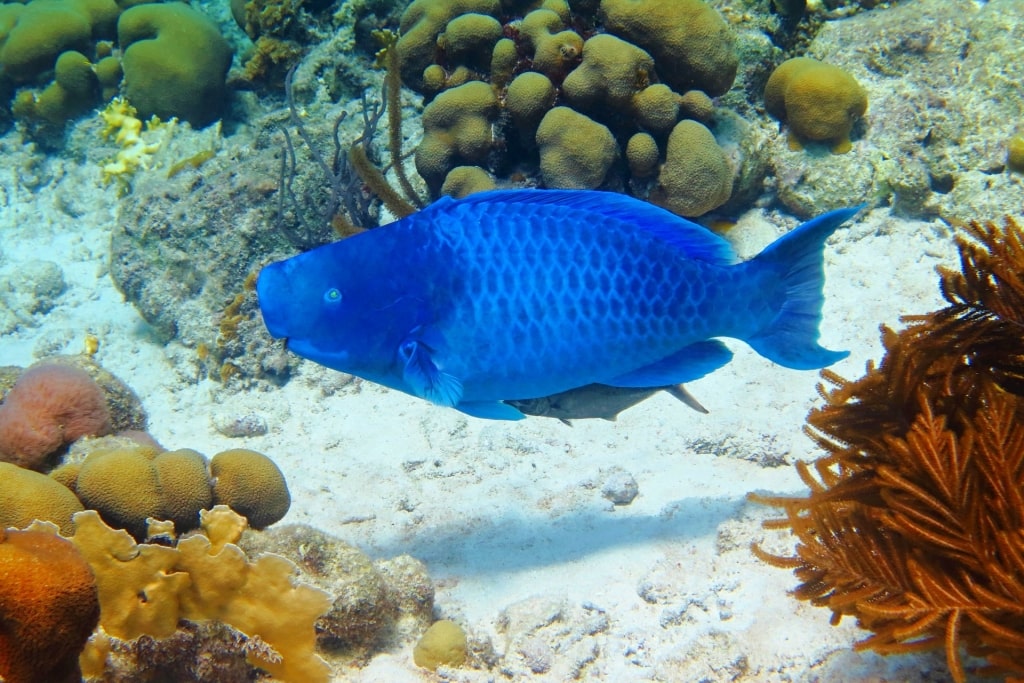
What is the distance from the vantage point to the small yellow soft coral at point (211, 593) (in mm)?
2447

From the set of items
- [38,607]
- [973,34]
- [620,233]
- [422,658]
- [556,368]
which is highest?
[973,34]

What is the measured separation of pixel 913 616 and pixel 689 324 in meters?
1.23

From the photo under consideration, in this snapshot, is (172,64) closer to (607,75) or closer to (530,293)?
(607,75)

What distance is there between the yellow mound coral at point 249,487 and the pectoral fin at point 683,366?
194cm

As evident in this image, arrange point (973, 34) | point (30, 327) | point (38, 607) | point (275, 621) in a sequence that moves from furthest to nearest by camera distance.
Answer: point (30, 327), point (973, 34), point (275, 621), point (38, 607)

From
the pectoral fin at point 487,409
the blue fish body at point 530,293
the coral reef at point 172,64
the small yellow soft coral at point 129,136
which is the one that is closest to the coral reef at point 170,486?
the blue fish body at point 530,293

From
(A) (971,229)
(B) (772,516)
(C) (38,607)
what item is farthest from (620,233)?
(C) (38,607)

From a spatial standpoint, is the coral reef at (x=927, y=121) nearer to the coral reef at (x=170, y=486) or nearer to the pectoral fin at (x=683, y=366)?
the pectoral fin at (x=683, y=366)

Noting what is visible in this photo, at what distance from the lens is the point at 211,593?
2.51m

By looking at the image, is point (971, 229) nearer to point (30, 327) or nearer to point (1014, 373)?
point (1014, 373)

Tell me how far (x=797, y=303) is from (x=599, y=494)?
1.96 metres

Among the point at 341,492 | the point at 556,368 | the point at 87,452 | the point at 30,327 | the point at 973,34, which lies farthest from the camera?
the point at 30,327

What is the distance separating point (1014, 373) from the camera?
232 centimetres

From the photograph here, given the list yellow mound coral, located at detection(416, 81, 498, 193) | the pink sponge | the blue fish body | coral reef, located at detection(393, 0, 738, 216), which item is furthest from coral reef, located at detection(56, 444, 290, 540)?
yellow mound coral, located at detection(416, 81, 498, 193)
